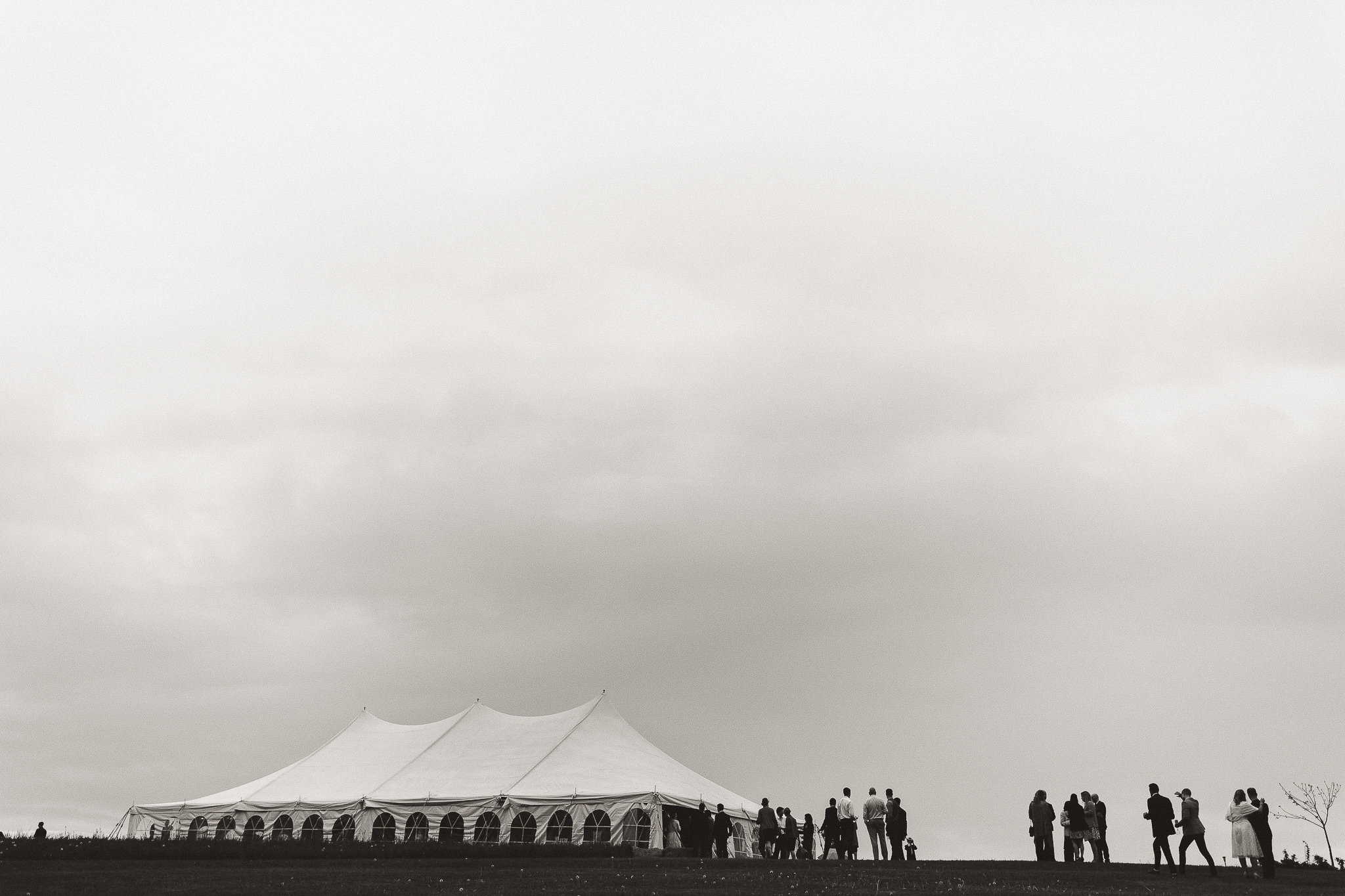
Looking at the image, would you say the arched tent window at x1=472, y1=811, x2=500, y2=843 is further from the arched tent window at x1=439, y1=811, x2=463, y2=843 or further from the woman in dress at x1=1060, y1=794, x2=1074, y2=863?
the woman in dress at x1=1060, y1=794, x2=1074, y2=863

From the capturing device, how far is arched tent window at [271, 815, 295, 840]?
29125 millimetres

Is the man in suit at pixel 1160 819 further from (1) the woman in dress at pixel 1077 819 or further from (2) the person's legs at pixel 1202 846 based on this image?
(1) the woman in dress at pixel 1077 819

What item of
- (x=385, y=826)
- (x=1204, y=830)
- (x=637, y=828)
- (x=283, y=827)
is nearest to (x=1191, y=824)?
(x=1204, y=830)

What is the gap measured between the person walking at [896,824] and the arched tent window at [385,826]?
13.8 m

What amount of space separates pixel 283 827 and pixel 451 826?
16.1 feet

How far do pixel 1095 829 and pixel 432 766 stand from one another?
1690cm

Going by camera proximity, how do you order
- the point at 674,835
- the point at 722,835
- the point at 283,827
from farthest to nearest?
the point at 283,827 < the point at 674,835 < the point at 722,835

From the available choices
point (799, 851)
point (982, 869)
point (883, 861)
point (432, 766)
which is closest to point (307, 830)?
point (432, 766)

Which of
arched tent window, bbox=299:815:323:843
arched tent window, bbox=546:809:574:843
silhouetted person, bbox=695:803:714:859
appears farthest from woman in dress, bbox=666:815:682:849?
arched tent window, bbox=299:815:323:843

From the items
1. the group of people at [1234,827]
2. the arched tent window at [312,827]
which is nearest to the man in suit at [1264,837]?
the group of people at [1234,827]

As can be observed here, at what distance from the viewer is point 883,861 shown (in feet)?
60.5

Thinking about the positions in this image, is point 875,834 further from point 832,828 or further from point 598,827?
point 598,827

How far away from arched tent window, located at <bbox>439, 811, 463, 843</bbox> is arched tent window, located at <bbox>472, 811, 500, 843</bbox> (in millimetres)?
401

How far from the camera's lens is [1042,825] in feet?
59.9
